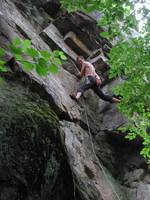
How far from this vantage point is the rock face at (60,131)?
5.55 metres

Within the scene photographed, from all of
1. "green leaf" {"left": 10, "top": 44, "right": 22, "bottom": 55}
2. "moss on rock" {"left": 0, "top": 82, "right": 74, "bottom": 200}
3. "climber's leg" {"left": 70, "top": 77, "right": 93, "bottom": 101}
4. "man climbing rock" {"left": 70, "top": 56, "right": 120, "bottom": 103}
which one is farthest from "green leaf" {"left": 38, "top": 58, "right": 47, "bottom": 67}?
"man climbing rock" {"left": 70, "top": 56, "right": 120, "bottom": 103}

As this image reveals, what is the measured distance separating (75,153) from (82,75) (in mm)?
4700

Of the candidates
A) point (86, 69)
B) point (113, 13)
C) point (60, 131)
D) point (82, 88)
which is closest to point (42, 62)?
point (60, 131)

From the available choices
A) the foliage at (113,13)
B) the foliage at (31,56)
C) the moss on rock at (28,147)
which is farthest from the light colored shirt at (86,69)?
the foliage at (31,56)

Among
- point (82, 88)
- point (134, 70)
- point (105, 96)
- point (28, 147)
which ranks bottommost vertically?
point (105, 96)

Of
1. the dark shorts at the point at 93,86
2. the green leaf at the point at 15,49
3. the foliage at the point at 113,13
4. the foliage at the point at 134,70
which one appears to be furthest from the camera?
the dark shorts at the point at 93,86

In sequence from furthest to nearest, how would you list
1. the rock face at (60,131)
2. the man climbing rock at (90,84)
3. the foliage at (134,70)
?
the man climbing rock at (90,84), the foliage at (134,70), the rock face at (60,131)

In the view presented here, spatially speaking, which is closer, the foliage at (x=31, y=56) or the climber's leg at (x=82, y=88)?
the foliage at (x=31, y=56)

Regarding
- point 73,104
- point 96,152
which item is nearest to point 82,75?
point 73,104

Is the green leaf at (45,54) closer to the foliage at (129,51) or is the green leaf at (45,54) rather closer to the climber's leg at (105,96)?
the foliage at (129,51)

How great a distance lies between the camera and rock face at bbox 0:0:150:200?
5555 mm

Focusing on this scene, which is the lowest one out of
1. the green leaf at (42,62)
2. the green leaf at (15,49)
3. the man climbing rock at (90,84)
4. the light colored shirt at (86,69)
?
the man climbing rock at (90,84)

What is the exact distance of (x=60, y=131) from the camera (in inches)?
Result: 262

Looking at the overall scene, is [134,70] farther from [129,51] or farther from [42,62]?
[42,62]
